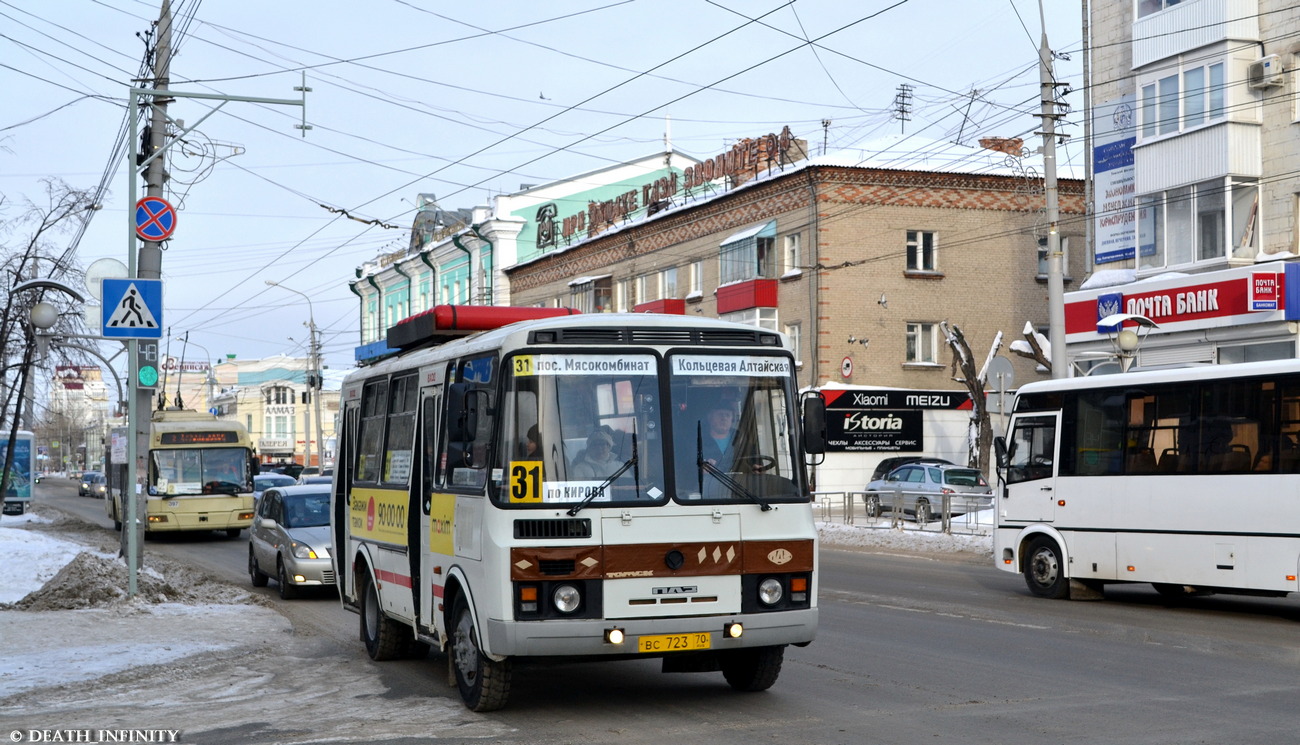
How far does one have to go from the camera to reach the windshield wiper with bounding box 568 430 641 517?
8.80 metres

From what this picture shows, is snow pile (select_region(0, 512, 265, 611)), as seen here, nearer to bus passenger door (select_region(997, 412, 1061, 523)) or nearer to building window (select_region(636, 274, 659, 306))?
bus passenger door (select_region(997, 412, 1061, 523))

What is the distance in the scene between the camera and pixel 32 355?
3166cm

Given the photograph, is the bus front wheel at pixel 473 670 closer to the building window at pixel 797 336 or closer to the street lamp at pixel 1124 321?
the street lamp at pixel 1124 321

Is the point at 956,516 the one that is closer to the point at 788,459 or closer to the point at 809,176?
the point at 809,176

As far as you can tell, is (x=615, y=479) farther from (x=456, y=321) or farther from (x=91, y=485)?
(x=91, y=485)

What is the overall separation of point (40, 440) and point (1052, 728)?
541 feet

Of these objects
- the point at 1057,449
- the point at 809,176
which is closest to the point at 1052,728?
the point at 1057,449

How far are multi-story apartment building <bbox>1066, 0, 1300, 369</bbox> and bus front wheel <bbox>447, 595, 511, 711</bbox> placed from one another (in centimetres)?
2289

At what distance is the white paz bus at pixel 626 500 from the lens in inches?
345

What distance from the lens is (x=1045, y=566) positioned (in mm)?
18000

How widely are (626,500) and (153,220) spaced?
12.3 meters

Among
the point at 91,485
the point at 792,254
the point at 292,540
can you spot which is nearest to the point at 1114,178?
the point at 792,254

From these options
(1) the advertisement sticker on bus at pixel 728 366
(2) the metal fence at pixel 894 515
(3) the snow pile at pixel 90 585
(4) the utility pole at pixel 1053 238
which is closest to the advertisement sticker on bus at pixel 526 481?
(1) the advertisement sticker on bus at pixel 728 366

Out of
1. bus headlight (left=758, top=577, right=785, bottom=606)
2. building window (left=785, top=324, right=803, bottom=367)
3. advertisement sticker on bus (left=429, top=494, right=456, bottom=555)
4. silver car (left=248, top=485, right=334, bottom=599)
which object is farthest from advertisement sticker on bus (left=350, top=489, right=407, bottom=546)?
building window (left=785, top=324, right=803, bottom=367)
